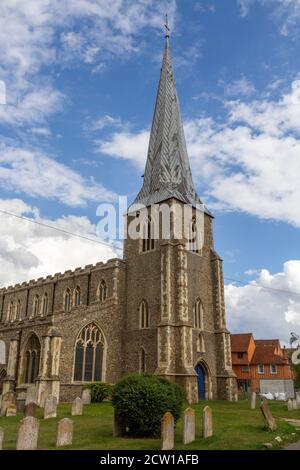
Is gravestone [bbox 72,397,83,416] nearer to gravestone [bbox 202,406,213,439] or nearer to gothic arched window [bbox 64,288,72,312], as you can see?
gravestone [bbox 202,406,213,439]

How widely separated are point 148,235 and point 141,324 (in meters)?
6.75

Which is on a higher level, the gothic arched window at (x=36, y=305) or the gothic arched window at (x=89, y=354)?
the gothic arched window at (x=36, y=305)

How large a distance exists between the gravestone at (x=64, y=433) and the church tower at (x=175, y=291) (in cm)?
1469

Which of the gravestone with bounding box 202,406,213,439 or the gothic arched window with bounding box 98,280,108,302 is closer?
the gravestone with bounding box 202,406,213,439

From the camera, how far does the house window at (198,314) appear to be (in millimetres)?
29608

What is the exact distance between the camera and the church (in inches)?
1053

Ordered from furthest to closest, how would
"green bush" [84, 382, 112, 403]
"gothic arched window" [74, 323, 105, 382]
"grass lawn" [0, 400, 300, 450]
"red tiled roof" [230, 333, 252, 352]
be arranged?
"red tiled roof" [230, 333, 252, 352] → "gothic arched window" [74, 323, 105, 382] → "green bush" [84, 382, 112, 403] → "grass lawn" [0, 400, 300, 450]

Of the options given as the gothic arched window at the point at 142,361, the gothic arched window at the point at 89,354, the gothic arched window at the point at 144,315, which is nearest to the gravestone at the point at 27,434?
the gothic arched window at the point at 89,354

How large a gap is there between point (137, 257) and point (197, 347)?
787 centimetres

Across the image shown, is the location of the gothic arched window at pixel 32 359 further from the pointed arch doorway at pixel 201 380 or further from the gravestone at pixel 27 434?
the gravestone at pixel 27 434

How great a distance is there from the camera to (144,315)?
29.6 meters

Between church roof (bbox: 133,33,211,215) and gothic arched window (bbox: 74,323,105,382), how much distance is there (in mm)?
10812

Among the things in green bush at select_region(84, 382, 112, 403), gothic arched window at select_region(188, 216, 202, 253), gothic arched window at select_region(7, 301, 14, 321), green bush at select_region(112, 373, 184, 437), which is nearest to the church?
gothic arched window at select_region(188, 216, 202, 253)

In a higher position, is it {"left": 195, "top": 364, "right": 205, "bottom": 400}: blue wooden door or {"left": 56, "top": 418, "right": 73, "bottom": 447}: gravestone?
{"left": 195, "top": 364, "right": 205, "bottom": 400}: blue wooden door
